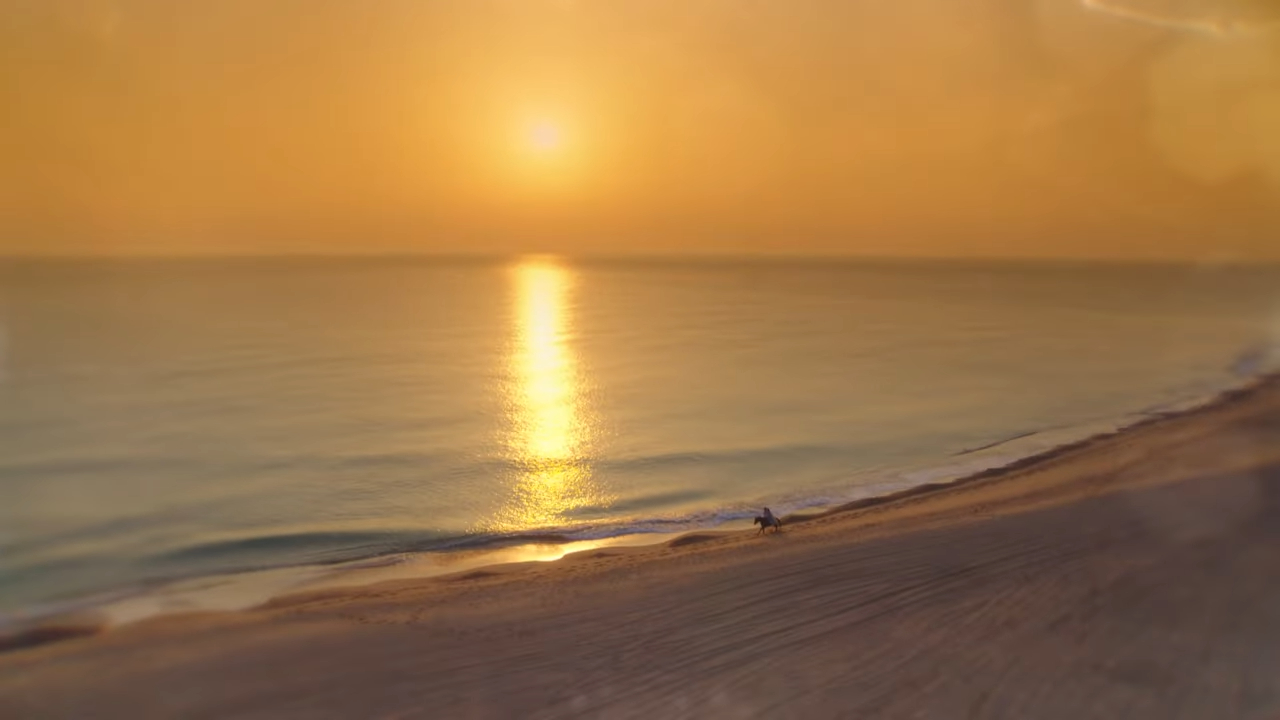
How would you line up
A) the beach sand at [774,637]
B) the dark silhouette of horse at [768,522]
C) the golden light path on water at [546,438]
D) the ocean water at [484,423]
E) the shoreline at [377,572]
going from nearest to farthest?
1. the beach sand at [774,637]
2. the shoreline at [377,572]
3. the dark silhouette of horse at [768,522]
4. the ocean water at [484,423]
5. the golden light path on water at [546,438]

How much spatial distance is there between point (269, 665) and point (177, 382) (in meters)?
26.6

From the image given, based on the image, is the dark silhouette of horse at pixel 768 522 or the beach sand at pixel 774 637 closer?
the beach sand at pixel 774 637

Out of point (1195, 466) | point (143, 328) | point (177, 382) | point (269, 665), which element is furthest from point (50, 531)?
point (143, 328)

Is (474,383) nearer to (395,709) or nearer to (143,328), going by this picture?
(395,709)

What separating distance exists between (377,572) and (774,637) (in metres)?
6.17

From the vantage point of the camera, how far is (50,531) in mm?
14391

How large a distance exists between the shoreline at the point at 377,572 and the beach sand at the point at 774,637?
10.0 inches

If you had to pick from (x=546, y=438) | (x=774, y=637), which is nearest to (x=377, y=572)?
(x=774, y=637)

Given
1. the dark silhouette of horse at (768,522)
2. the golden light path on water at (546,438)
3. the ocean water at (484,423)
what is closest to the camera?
the dark silhouette of horse at (768,522)

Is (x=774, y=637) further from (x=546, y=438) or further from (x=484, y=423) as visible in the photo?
(x=484, y=423)

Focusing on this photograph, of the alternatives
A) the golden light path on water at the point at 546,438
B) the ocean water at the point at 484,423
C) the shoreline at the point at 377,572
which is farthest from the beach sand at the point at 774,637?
the golden light path on water at the point at 546,438

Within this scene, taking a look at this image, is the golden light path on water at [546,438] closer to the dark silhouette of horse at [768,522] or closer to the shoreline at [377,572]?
the shoreline at [377,572]

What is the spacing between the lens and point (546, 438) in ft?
73.7

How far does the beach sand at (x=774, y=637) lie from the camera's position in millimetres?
7293
